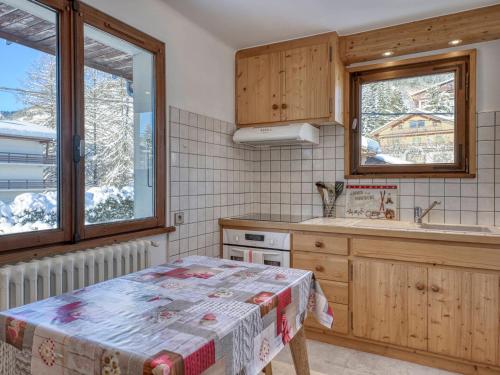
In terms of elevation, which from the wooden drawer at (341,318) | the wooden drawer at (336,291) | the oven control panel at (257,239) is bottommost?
the wooden drawer at (341,318)

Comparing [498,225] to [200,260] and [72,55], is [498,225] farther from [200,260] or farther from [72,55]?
[72,55]

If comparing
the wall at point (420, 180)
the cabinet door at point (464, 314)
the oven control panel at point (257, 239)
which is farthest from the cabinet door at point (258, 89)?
the cabinet door at point (464, 314)

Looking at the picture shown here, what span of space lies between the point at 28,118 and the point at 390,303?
94.5 inches

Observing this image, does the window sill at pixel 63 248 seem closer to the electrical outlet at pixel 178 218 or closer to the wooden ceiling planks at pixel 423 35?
the electrical outlet at pixel 178 218

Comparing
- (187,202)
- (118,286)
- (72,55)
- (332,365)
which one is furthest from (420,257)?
(72,55)

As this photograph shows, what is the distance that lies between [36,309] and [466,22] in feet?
9.69

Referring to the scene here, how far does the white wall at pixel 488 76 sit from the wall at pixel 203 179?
1949 millimetres

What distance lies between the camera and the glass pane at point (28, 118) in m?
1.53

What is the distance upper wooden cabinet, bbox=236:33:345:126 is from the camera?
2.72 m

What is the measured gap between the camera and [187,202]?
8.30 feet

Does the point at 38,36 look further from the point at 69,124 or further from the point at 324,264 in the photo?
the point at 324,264

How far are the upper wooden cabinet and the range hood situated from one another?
0.37 ft

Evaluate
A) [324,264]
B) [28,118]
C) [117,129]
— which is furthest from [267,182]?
[28,118]

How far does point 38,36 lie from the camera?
165cm
